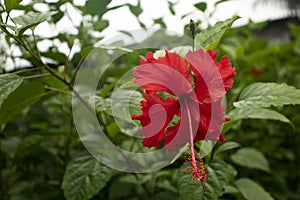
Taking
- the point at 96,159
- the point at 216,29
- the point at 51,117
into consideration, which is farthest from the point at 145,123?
the point at 51,117

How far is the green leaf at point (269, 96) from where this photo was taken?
0.70 metres

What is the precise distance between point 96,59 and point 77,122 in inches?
17.5

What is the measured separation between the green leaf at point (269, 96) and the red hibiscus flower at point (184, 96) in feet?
0.43

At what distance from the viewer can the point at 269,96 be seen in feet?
2.40

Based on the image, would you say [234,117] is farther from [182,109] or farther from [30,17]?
[30,17]

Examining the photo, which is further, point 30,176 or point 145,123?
point 30,176

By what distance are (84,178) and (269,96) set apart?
0.46m

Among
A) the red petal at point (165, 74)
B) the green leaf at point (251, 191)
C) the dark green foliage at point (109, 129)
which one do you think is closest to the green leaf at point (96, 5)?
the dark green foliage at point (109, 129)

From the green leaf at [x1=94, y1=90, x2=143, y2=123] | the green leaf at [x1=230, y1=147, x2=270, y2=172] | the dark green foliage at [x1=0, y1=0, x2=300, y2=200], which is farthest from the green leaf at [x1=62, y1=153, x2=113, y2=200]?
the green leaf at [x1=230, y1=147, x2=270, y2=172]

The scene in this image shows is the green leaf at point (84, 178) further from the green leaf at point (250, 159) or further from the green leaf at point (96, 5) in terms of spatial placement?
the green leaf at point (250, 159)

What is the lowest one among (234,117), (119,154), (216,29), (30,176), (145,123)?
(30,176)

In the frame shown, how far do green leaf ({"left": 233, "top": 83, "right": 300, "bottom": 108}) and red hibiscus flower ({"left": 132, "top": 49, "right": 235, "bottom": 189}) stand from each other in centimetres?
13

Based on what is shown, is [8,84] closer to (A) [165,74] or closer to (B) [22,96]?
(B) [22,96]

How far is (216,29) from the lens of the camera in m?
0.70
